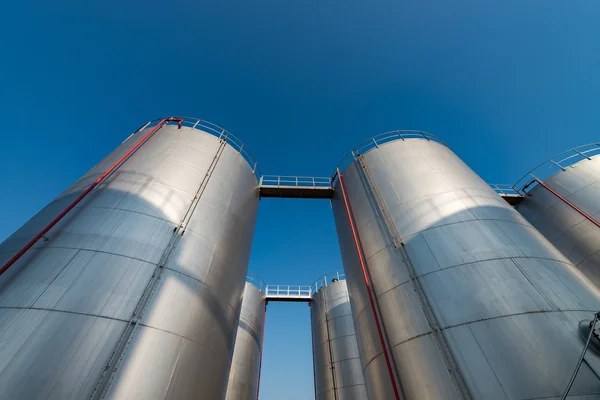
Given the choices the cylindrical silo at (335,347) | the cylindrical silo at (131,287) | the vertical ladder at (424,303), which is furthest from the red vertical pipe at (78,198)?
the cylindrical silo at (335,347)

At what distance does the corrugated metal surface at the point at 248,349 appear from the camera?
1595 cm

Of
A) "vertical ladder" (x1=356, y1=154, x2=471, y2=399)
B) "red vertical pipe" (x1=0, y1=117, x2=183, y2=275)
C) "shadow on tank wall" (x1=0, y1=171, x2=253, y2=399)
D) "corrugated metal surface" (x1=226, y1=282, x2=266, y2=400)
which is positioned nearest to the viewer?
"shadow on tank wall" (x1=0, y1=171, x2=253, y2=399)

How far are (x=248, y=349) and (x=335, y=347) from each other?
555 centimetres

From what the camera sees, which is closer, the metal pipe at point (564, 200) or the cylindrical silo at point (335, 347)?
the metal pipe at point (564, 200)

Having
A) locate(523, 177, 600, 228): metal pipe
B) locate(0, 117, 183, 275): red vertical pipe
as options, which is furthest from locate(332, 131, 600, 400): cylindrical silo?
locate(0, 117, 183, 275): red vertical pipe

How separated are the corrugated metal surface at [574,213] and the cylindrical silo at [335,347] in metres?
11.9

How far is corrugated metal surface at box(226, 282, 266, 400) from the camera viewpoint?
628 inches

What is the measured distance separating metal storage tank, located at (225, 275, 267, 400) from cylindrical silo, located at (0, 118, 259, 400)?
9.39 m

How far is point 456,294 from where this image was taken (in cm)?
647

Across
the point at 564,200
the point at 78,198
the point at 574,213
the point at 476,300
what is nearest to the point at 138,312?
the point at 78,198

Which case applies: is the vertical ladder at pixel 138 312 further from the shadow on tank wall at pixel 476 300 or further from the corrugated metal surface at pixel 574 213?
the corrugated metal surface at pixel 574 213

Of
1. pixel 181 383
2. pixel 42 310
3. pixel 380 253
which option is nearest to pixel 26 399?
pixel 42 310

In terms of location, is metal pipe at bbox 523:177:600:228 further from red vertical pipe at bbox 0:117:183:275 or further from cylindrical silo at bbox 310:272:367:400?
red vertical pipe at bbox 0:117:183:275

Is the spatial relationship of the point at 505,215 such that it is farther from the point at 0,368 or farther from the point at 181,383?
the point at 0,368
